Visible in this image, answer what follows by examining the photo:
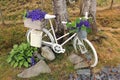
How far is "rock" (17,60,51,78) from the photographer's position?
16.0ft

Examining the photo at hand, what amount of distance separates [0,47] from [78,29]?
2.37 metres

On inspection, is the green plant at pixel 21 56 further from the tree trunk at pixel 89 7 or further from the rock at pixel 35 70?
the tree trunk at pixel 89 7

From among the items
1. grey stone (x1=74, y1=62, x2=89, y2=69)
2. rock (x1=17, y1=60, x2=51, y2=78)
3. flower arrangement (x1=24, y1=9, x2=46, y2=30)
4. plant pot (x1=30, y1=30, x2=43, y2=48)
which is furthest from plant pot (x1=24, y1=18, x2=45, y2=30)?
grey stone (x1=74, y1=62, x2=89, y2=69)

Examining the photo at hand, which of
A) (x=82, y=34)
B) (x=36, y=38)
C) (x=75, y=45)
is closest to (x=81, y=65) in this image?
(x=75, y=45)

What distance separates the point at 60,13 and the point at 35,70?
1.31 m

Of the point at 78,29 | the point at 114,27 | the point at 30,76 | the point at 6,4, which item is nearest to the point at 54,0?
the point at 78,29

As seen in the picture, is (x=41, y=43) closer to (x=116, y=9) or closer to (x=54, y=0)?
(x=54, y=0)

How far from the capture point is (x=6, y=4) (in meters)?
8.44

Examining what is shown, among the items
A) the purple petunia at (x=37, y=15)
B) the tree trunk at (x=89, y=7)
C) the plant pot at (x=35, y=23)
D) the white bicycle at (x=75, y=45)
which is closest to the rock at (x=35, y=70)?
the white bicycle at (x=75, y=45)

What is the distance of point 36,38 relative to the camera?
16.1 feet

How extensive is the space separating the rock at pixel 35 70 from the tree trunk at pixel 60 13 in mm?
844

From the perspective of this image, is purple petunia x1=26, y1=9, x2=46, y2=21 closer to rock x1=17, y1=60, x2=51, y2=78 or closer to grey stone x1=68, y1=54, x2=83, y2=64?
rock x1=17, y1=60, x2=51, y2=78

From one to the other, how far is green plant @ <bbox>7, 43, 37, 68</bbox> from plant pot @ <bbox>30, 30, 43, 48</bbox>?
0.88 feet

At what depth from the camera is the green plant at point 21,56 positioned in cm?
509
